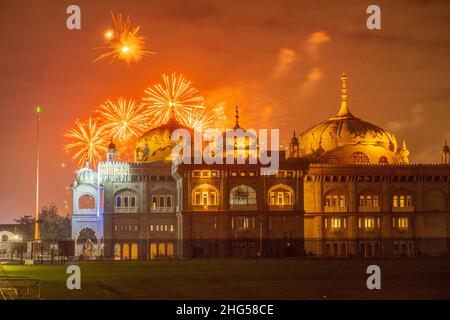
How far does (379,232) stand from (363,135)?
36.7 feet

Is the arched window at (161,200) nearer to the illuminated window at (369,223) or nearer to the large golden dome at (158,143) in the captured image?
the large golden dome at (158,143)

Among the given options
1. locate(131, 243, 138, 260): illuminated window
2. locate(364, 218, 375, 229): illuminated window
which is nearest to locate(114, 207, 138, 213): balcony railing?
locate(131, 243, 138, 260): illuminated window

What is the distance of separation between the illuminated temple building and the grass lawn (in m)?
27.7

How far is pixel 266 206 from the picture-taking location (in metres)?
84.1

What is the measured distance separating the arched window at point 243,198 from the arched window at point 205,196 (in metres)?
1.48

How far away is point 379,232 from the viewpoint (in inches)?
3494

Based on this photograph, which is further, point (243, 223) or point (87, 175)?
point (87, 175)

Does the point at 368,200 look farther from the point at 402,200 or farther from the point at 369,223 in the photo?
the point at 402,200

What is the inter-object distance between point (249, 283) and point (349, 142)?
180 ft

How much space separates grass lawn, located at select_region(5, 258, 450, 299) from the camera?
116 ft

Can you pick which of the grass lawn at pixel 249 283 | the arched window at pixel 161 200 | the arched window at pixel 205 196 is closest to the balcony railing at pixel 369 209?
the arched window at pixel 205 196

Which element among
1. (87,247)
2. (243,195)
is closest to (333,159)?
(243,195)

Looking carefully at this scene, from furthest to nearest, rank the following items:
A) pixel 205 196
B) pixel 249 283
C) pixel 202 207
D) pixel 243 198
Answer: pixel 243 198
pixel 205 196
pixel 202 207
pixel 249 283
